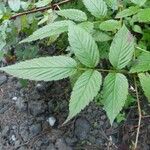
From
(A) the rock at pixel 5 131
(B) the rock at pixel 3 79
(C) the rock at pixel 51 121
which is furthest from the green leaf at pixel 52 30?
(B) the rock at pixel 3 79

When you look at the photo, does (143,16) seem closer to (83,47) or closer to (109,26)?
(109,26)

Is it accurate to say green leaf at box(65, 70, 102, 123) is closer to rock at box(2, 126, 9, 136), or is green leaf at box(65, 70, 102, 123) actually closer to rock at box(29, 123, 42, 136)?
rock at box(29, 123, 42, 136)

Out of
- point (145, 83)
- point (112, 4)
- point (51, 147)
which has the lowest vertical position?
point (51, 147)

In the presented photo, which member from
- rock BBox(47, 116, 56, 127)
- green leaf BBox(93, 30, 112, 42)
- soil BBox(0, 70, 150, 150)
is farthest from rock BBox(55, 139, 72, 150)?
green leaf BBox(93, 30, 112, 42)

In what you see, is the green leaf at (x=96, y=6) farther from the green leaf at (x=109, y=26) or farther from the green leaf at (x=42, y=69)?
the green leaf at (x=42, y=69)

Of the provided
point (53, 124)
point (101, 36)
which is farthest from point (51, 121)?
point (101, 36)

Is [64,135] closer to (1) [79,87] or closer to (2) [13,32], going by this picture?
(2) [13,32]
